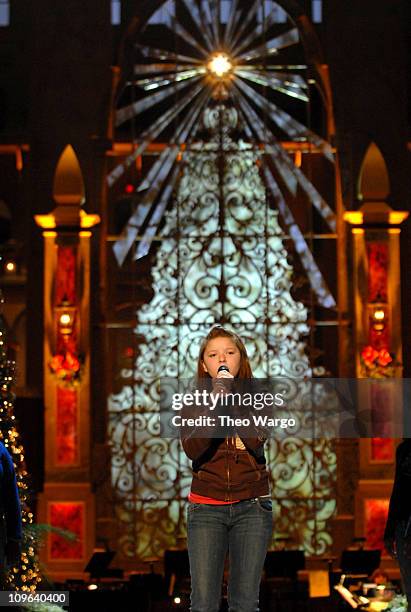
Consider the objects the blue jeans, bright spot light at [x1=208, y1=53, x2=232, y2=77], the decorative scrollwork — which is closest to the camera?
the blue jeans

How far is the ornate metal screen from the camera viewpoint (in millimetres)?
10703

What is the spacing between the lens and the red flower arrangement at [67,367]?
34.0 feet

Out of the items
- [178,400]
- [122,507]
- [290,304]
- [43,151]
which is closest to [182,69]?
[43,151]

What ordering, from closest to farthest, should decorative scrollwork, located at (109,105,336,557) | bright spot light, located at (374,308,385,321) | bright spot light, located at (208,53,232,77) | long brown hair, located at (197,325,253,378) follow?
long brown hair, located at (197,325,253,378) < bright spot light, located at (374,308,385,321) < decorative scrollwork, located at (109,105,336,557) < bright spot light, located at (208,53,232,77)

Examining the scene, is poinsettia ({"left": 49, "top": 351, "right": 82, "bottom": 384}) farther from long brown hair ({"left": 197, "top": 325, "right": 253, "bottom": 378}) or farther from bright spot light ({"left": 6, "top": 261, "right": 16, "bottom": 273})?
long brown hair ({"left": 197, "top": 325, "right": 253, "bottom": 378})

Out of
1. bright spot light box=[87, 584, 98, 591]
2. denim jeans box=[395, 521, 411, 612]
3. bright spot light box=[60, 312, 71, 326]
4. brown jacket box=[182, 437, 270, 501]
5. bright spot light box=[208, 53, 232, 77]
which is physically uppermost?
bright spot light box=[208, 53, 232, 77]

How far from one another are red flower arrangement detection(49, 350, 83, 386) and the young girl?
21.3 ft

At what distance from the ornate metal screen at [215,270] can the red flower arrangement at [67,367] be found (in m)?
0.55

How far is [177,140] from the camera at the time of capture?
36.9 feet

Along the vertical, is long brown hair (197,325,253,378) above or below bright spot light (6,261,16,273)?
below

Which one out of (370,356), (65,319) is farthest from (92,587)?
(370,356)

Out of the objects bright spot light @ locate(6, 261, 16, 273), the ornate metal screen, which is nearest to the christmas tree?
the ornate metal screen

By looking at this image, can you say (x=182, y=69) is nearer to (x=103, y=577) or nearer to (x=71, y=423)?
(x=71, y=423)

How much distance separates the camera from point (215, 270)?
36.1 ft
